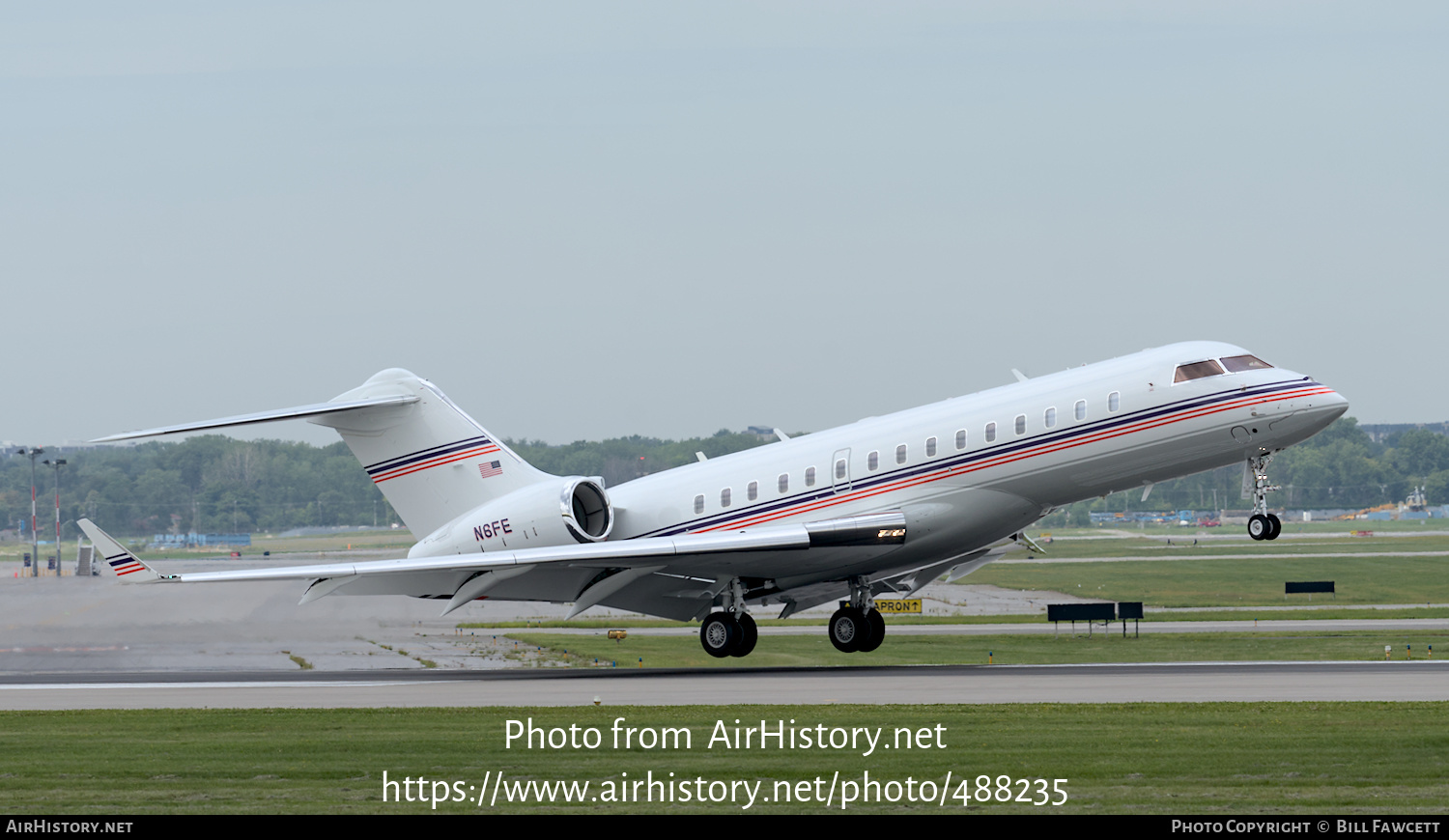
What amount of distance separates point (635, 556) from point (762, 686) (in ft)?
13.0

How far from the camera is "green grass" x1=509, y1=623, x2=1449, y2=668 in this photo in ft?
109

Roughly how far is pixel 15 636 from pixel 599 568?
17.8m

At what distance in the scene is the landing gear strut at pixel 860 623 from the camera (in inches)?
1243

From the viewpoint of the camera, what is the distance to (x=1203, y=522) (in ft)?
468

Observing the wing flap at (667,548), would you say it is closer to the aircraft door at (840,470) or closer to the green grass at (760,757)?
the aircraft door at (840,470)

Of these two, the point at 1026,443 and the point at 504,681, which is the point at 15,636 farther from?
the point at 1026,443

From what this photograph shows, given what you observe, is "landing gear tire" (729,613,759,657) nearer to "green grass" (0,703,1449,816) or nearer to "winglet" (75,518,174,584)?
"green grass" (0,703,1449,816)

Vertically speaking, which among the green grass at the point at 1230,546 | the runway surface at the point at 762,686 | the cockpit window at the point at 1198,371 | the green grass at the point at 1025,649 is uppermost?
the cockpit window at the point at 1198,371

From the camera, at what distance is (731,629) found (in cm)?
3097

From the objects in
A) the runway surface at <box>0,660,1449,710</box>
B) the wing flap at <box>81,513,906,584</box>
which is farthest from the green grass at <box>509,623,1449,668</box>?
the wing flap at <box>81,513,906,584</box>

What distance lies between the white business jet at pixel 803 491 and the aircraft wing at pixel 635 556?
53 mm

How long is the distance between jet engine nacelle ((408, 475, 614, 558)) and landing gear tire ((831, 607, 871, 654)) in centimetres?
503

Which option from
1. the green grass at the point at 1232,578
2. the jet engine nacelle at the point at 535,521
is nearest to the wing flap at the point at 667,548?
the jet engine nacelle at the point at 535,521

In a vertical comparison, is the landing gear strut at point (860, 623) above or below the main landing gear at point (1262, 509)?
below
